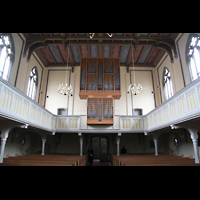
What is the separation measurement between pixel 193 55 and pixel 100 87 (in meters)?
7.04

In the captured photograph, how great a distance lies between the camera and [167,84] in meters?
15.2

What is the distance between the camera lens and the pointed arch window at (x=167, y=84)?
14.6m

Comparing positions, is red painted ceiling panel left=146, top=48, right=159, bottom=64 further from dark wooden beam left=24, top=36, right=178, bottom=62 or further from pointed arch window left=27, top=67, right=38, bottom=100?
pointed arch window left=27, top=67, right=38, bottom=100

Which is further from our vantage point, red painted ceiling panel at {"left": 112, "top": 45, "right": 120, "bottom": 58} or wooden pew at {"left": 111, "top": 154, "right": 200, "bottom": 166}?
red painted ceiling panel at {"left": 112, "top": 45, "right": 120, "bottom": 58}

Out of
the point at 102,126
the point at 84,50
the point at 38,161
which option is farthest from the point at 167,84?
the point at 38,161

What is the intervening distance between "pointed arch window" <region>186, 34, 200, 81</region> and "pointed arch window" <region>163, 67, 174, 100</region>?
3.30 metres

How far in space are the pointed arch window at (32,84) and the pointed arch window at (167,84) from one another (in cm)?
1258

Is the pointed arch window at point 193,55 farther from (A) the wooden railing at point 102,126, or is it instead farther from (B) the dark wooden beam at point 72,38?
(A) the wooden railing at point 102,126

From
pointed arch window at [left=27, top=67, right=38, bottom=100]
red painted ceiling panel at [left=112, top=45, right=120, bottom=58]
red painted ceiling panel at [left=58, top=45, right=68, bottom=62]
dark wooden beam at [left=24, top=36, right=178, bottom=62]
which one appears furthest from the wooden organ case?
pointed arch window at [left=27, top=67, right=38, bottom=100]

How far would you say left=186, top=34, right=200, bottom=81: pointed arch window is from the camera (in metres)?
10.6
